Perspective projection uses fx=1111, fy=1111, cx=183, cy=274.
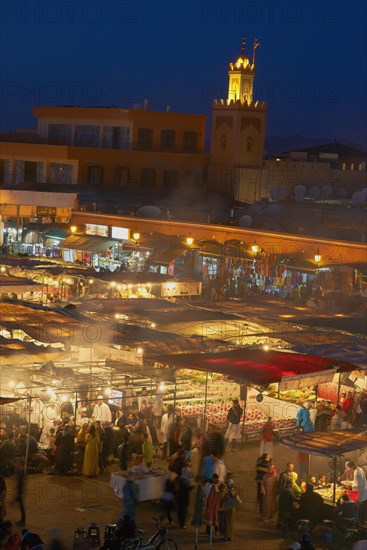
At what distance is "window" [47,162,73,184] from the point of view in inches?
1650

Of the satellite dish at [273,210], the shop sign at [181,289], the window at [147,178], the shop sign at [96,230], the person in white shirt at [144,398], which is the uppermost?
the window at [147,178]

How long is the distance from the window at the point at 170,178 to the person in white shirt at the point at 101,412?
28.9 metres

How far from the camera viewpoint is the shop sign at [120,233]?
31047 millimetres

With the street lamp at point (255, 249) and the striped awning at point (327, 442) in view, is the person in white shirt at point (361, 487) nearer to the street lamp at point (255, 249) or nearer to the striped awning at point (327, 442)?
the striped awning at point (327, 442)

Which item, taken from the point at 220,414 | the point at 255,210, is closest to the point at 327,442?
the point at 220,414

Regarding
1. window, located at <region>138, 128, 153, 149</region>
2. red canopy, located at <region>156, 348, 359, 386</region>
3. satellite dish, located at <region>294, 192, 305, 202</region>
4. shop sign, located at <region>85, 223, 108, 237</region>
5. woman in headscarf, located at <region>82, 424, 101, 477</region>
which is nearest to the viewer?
woman in headscarf, located at <region>82, 424, 101, 477</region>

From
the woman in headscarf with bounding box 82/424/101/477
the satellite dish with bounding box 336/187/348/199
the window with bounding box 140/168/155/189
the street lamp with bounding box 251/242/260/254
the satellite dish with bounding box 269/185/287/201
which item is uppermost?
the window with bounding box 140/168/155/189

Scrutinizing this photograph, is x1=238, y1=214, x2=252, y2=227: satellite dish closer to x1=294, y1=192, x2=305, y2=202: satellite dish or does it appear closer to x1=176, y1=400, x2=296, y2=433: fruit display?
x1=294, y1=192, x2=305, y2=202: satellite dish

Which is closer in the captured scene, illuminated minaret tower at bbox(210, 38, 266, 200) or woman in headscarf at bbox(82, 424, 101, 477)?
woman in headscarf at bbox(82, 424, 101, 477)

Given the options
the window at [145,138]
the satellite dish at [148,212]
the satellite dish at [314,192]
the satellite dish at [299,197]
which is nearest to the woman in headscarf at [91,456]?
the satellite dish at [148,212]

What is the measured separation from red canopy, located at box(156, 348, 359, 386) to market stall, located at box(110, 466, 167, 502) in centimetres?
215

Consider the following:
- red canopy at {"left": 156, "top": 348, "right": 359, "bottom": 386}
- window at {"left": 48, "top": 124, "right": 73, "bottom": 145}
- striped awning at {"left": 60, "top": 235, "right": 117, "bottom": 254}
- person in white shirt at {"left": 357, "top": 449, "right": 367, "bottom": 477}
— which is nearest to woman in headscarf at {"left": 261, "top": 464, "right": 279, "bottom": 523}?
person in white shirt at {"left": 357, "top": 449, "right": 367, "bottom": 477}

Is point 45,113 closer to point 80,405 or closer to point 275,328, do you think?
point 275,328

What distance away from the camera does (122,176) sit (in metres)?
42.7
